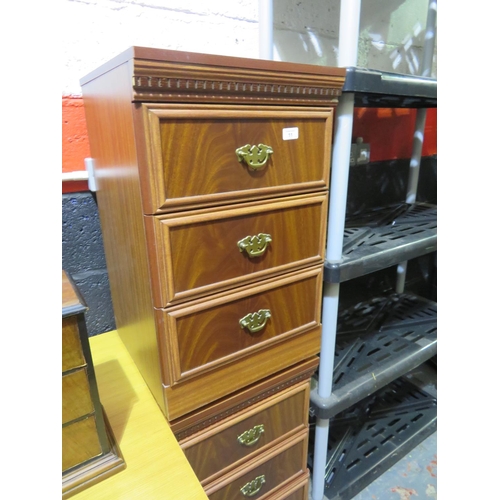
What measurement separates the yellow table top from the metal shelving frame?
1.38ft

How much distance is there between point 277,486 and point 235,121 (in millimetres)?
903

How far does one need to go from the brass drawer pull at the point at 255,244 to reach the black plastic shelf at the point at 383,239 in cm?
21

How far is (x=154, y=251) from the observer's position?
535 millimetres

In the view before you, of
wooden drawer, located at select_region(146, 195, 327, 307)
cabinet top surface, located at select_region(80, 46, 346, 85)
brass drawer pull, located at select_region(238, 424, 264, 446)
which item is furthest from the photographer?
brass drawer pull, located at select_region(238, 424, 264, 446)

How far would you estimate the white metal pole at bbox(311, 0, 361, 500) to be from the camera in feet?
2.21

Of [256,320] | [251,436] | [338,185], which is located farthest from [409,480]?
[338,185]

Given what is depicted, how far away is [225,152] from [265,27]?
0.45 m

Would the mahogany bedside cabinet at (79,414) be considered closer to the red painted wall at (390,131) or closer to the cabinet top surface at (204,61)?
the cabinet top surface at (204,61)

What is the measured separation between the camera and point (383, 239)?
0.94 meters

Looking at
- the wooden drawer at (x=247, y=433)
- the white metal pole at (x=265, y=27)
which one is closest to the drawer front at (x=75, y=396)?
the wooden drawer at (x=247, y=433)

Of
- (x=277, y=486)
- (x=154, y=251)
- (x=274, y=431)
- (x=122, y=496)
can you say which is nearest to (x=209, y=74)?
(x=154, y=251)

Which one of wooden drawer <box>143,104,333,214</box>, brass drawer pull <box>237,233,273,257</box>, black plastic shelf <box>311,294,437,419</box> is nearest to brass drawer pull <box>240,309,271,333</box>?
brass drawer pull <box>237,233,273,257</box>

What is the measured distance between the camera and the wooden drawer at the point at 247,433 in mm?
724

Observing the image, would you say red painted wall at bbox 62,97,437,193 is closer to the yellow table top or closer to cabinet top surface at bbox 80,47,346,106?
cabinet top surface at bbox 80,47,346,106
